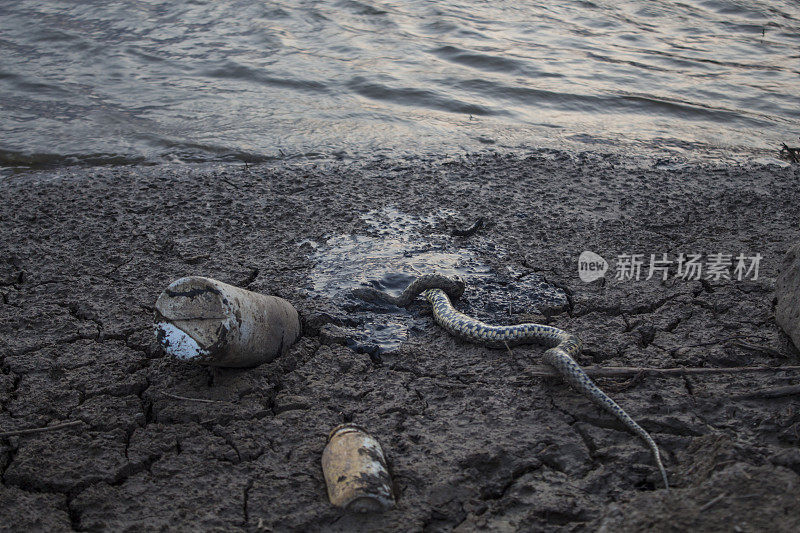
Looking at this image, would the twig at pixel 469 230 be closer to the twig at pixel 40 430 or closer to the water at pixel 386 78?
the water at pixel 386 78

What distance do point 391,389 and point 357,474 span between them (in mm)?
799

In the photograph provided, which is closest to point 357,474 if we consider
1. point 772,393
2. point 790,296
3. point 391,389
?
point 391,389

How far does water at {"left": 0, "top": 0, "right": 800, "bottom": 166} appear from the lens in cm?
746

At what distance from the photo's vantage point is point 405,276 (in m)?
4.77

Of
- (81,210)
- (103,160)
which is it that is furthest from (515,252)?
(103,160)

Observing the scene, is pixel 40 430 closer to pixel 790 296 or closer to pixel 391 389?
pixel 391 389

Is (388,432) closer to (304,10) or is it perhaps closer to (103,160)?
(103,160)

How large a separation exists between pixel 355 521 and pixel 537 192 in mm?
4023

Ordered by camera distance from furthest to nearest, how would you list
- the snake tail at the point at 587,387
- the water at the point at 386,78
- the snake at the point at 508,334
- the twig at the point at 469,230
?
the water at the point at 386,78, the twig at the point at 469,230, the snake at the point at 508,334, the snake tail at the point at 587,387

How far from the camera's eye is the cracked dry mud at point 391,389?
2773 millimetres

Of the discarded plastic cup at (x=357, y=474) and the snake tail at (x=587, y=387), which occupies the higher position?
the snake tail at (x=587, y=387)

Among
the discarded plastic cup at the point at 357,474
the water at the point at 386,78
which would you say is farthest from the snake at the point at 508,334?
the water at the point at 386,78

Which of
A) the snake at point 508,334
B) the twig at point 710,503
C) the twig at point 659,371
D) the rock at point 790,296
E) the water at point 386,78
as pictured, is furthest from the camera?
the water at point 386,78

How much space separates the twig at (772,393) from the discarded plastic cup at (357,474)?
1.83 meters
